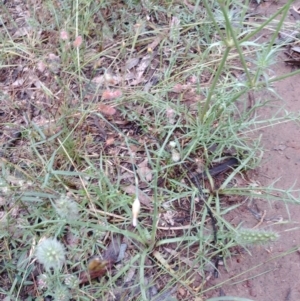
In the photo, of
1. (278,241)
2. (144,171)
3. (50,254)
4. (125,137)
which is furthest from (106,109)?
(278,241)

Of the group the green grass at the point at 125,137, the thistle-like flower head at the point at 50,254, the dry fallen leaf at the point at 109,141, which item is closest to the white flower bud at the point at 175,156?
the green grass at the point at 125,137

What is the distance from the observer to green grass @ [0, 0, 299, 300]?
5.16 feet

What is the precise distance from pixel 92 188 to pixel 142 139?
319 mm

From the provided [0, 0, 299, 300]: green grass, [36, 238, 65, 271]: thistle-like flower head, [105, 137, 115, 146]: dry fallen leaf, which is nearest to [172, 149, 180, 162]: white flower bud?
[0, 0, 299, 300]: green grass

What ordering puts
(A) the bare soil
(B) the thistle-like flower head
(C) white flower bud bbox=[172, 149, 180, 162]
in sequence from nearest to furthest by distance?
1. (B) the thistle-like flower head
2. (A) the bare soil
3. (C) white flower bud bbox=[172, 149, 180, 162]

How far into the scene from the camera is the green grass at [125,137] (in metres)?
1.57

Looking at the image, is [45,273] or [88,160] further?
[88,160]

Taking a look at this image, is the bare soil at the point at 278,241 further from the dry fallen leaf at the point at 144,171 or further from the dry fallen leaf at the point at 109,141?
the dry fallen leaf at the point at 109,141

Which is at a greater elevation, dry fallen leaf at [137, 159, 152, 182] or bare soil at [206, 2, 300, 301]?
dry fallen leaf at [137, 159, 152, 182]

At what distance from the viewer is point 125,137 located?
1809 millimetres

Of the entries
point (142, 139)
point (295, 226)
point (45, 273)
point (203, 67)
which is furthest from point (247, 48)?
point (45, 273)

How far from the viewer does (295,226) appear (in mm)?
1632

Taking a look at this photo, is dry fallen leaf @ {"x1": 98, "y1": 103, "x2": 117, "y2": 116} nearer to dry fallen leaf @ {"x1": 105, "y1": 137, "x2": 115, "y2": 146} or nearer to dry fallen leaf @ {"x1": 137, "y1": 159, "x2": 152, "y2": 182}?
dry fallen leaf @ {"x1": 105, "y1": 137, "x2": 115, "y2": 146}

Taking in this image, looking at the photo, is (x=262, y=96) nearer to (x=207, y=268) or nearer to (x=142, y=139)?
(x=142, y=139)
